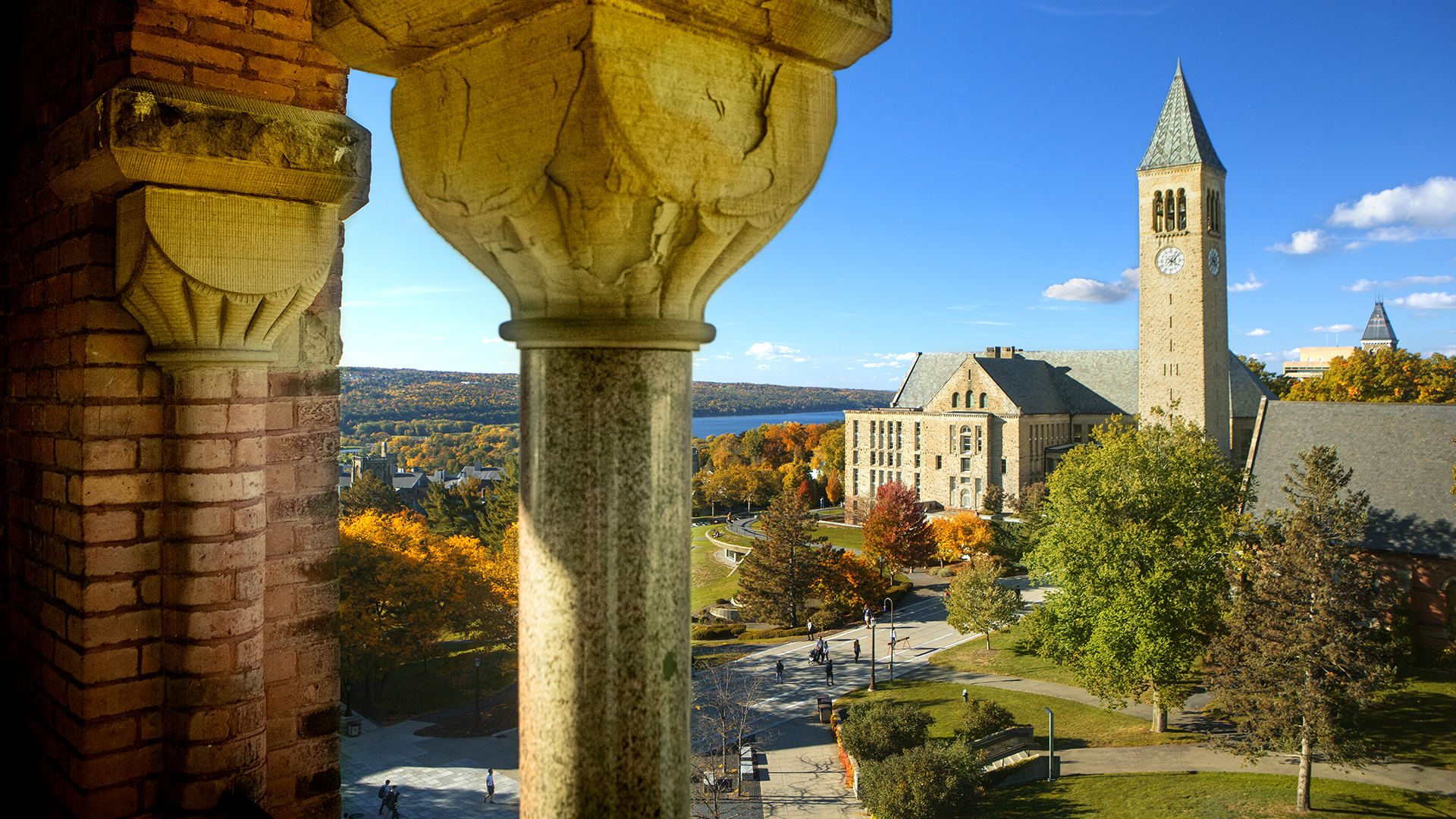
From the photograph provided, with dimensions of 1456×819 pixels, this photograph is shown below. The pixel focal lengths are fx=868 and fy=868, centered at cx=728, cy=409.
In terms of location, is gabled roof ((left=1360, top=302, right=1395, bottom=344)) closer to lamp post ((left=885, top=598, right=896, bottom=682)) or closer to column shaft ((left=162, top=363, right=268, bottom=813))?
lamp post ((left=885, top=598, right=896, bottom=682))

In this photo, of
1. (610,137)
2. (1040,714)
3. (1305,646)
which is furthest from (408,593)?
(610,137)

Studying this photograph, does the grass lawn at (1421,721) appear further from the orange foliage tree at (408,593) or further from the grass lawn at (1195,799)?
the orange foliage tree at (408,593)

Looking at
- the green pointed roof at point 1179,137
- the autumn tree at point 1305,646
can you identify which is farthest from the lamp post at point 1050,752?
the green pointed roof at point 1179,137

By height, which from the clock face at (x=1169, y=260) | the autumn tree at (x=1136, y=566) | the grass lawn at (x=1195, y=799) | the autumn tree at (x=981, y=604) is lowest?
the grass lawn at (x=1195, y=799)

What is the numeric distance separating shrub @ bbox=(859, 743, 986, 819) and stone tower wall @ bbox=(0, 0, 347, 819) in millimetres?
15187

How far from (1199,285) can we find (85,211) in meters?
50.0

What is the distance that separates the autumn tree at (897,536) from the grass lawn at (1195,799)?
18.0 meters

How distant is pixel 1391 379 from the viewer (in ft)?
168

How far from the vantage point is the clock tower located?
4512cm

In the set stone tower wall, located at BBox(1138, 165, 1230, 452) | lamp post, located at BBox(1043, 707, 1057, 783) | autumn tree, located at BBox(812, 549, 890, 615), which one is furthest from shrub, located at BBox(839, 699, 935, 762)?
stone tower wall, located at BBox(1138, 165, 1230, 452)

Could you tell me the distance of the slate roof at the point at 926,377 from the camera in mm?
57219

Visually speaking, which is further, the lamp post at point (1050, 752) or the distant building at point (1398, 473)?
the distant building at point (1398, 473)

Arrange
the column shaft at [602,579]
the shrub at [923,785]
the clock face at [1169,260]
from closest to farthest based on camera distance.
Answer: the column shaft at [602,579] < the shrub at [923,785] < the clock face at [1169,260]

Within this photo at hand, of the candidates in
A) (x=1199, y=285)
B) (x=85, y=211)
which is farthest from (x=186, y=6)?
(x=1199, y=285)
